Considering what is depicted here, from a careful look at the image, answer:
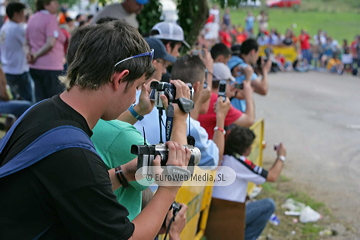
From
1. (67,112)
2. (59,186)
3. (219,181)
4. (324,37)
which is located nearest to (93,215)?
(59,186)

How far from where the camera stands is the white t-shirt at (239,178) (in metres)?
4.31

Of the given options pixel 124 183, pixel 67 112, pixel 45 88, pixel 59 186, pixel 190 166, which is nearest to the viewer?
pixel 59 186

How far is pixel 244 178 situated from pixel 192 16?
3423mm

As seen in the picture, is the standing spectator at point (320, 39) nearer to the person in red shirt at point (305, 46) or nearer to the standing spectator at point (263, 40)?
the person in red shirt at point (305, 46)

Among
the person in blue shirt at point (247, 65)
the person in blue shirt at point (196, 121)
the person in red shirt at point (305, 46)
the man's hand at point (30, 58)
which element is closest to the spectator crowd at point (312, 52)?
the person in red shirt at point (305, 46)

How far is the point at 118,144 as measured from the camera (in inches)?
83.6

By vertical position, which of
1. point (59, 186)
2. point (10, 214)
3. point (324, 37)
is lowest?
point (324, 37)

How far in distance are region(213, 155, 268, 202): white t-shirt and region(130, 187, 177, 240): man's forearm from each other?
2606mm

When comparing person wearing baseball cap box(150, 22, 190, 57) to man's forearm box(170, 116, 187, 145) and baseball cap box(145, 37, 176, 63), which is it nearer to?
baseball cap box(145, 37, 176, 63)

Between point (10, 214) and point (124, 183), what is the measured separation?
663 mm

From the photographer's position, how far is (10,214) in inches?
59.2

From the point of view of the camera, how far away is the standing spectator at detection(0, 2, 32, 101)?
721 centimetres

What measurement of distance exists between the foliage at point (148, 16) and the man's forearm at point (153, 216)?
5.38 m

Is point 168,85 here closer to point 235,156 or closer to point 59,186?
point 59,186
